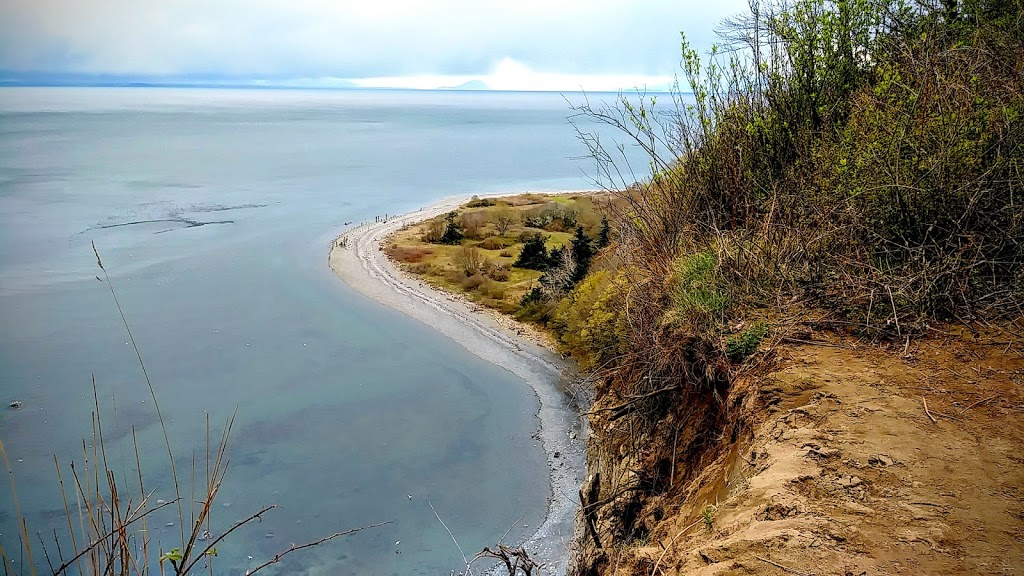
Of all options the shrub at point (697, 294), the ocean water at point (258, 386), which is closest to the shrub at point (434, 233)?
the ocean water at point (258, 386)

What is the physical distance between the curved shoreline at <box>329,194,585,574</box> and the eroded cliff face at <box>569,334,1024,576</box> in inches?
297

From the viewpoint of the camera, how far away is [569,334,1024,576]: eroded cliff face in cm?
376

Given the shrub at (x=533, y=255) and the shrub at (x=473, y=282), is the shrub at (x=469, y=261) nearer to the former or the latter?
the shrub at (x=473, y=282)

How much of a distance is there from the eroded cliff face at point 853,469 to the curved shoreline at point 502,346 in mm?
7544

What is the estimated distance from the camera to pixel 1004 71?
7516 millimetres

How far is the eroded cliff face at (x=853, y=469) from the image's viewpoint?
3.76 meters

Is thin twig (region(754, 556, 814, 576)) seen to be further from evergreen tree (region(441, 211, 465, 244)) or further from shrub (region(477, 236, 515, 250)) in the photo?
evergreen tree (region(441, 211, 465, 244))

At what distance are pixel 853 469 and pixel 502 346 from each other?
879 inches

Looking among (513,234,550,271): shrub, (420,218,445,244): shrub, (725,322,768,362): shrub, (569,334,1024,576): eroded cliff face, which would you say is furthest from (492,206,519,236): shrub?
(569,334,1024,576): eroded cliff face

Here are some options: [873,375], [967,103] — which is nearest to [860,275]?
[873,375]

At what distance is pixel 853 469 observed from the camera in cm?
439

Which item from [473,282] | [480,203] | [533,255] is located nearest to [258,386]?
[473,282]

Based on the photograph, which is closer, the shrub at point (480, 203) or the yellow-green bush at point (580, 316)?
the yellow-green bush at point (580, 316)

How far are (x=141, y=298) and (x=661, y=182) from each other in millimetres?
28417
